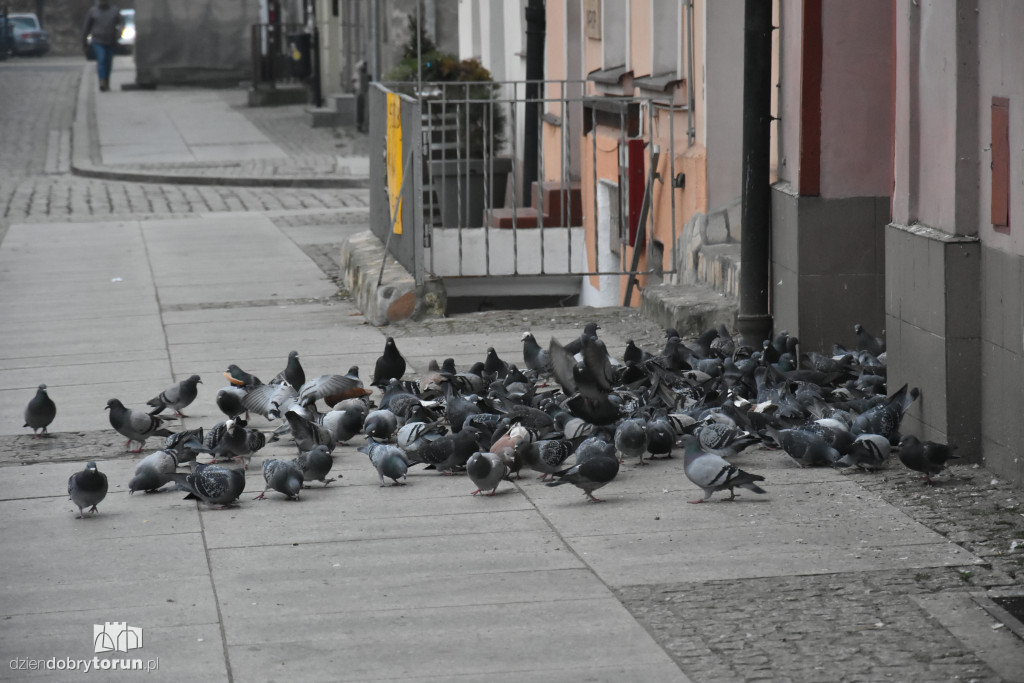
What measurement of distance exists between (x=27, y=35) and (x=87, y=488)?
64796 mm

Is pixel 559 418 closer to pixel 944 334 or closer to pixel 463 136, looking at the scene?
pixel 944 334

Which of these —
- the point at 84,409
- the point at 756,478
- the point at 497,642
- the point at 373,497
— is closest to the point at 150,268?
the point at 84,409

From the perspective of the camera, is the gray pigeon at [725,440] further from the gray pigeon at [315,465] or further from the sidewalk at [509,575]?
the gray pigeon at [315,465]

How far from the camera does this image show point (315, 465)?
698 cm

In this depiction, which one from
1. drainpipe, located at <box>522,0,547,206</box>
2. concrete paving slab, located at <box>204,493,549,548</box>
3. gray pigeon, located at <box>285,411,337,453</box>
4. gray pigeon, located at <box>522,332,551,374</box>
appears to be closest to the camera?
concrete paving slab, located at <box>204,493,549,548</box>

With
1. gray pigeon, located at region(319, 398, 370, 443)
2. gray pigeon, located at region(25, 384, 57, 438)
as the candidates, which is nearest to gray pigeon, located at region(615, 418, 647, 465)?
gray pigeon, located at region(319, 398, 370, 443)

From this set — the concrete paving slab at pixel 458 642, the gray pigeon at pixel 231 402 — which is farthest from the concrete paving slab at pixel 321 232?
the concrete paving slab at pixel 458 642

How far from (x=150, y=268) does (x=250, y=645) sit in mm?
10831

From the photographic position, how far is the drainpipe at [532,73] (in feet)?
55.5

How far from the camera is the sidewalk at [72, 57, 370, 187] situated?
82.0ft

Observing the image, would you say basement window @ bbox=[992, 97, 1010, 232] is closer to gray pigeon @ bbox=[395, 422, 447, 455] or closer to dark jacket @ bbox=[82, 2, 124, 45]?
gray pigeon @ bbox=[395, 422, 447, 455]

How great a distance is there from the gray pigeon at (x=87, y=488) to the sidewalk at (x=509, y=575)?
0.34 feet

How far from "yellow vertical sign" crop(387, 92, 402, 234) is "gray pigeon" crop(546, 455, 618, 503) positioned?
5.99 meters

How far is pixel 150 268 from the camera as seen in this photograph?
1530 cm
